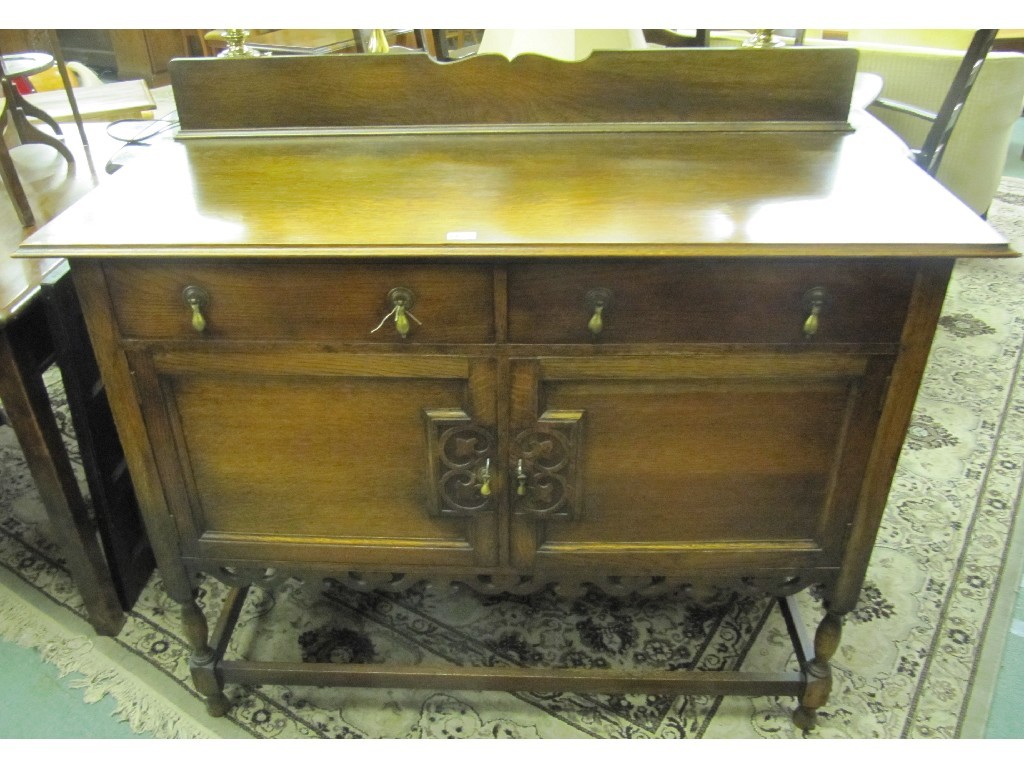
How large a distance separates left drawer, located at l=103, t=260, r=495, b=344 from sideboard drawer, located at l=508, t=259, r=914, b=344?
0.05 m

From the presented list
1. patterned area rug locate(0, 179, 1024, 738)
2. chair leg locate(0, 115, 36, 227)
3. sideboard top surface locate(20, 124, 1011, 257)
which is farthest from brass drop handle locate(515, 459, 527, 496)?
chair leg locate(0, 115, 36, 227)

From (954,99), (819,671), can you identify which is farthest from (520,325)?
(954,99)

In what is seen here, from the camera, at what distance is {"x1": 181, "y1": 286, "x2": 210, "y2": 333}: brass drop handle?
2.51 feet

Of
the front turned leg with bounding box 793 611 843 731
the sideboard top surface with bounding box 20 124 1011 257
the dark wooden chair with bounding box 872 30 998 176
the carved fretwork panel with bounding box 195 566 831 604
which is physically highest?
the sideboard top surface with bounding box 20 124 1011 257

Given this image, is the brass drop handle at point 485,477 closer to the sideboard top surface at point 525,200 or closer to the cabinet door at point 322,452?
the cabinet door at point 322,452

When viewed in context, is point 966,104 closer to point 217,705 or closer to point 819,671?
point 819,671

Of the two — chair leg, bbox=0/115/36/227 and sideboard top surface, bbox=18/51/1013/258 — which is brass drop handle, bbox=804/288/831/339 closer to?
sideboard top surface, bbox=18/51/1013/258

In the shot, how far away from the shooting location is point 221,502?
36.6 inches

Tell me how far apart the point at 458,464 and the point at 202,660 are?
0.49 metres

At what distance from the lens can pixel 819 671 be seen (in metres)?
1.04

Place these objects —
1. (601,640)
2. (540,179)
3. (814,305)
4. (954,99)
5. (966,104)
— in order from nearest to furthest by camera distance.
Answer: (814,305) → (540,179) → (601,640) → (954,99) → (966,104)

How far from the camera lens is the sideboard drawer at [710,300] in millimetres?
741

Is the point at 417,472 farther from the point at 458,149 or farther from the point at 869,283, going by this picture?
the point at 869,283

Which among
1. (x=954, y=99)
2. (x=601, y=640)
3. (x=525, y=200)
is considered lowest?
(x=601, y=640)
